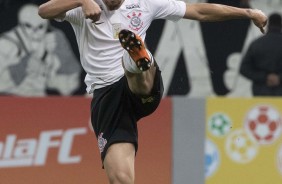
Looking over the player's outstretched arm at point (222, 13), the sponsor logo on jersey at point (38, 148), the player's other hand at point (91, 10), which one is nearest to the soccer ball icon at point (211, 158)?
the sponsor logo on jersey at point (38, 148)

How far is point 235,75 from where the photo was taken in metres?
9.98

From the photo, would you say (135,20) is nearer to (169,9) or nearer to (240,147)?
(169,9)

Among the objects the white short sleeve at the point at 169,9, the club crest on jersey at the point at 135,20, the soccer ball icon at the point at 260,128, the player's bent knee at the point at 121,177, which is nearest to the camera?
the player's bent knee at the point at 121,177

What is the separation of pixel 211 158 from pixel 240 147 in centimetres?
27

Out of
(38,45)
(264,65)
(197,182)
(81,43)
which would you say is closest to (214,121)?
(197,182)

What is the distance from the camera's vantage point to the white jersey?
21.4ft

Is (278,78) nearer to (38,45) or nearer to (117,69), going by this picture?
(38,45)

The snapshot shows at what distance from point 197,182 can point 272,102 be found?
3.28 feet

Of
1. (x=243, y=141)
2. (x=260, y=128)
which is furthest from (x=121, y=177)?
(x=260, y=128)

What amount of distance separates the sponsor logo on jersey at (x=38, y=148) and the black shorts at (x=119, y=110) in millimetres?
1950

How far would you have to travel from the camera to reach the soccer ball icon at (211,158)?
28.8ft

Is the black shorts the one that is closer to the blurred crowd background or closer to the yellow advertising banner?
the yellow advertising banner

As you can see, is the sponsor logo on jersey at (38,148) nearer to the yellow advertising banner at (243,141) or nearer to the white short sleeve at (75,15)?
the yellow advertising banner at (243,141)

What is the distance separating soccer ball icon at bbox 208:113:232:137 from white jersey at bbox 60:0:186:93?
234 cm
